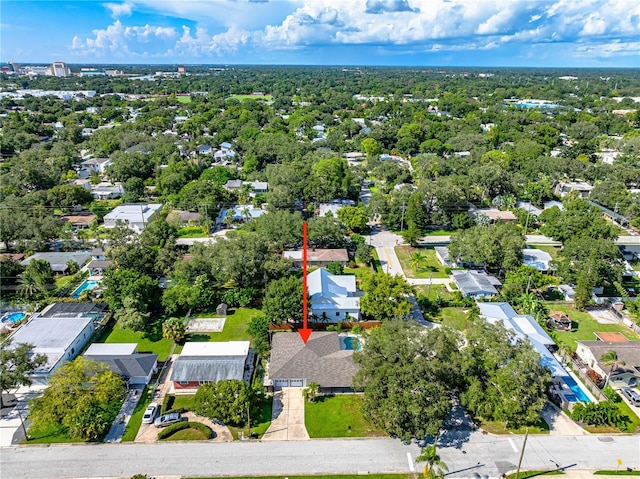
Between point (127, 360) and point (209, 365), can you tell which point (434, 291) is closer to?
point (209, 365)

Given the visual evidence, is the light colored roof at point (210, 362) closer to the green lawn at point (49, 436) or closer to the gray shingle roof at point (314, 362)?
the gray shingle roof at point (314, 362)

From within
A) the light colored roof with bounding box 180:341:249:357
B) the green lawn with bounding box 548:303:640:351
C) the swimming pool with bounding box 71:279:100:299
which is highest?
the light colored roof with bounding box 180:341:249:357

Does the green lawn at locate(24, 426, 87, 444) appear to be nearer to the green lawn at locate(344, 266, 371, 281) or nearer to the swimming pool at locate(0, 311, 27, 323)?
the swimming pool at locate(0, 311, 27, 323)

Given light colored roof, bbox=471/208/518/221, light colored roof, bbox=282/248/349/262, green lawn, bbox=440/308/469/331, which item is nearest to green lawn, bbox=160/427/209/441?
green lawn, bbox=440/308/469/331

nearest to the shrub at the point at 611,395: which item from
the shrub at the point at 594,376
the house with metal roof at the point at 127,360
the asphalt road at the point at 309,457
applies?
the shrub at the point at 594,376

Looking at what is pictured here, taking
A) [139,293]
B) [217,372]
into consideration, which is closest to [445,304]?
[217,372]

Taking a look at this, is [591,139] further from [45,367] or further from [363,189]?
[45,367]
